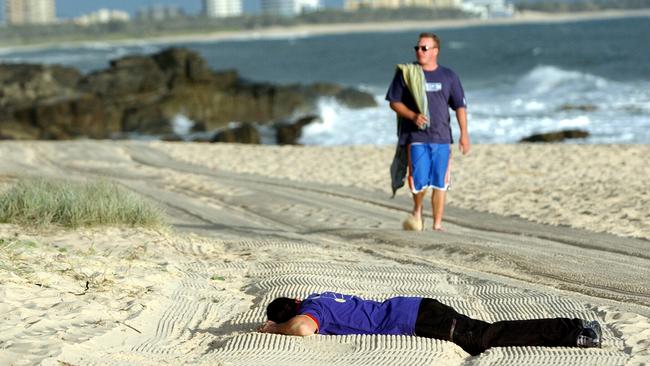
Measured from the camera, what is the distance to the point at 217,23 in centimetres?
19412

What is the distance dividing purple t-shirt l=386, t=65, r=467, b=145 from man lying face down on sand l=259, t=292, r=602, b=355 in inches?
138

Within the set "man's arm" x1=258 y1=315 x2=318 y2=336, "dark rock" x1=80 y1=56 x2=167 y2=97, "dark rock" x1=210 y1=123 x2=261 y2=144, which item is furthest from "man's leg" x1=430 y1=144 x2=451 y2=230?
"dark rock" x1=80 y1=56 x2=167 y2=97

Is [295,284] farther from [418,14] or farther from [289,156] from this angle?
[418,14]

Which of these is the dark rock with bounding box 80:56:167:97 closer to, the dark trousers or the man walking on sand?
the man walking on sand

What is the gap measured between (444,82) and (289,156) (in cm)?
992

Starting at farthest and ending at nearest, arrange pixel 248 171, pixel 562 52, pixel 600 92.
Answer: pixel 562 52
pixel 600 92
pixel 248 171

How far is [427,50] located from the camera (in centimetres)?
894

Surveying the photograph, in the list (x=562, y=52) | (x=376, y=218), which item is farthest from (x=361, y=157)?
(x=562, y=52)

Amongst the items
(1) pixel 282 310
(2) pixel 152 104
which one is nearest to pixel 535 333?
(1) pixel 282 310

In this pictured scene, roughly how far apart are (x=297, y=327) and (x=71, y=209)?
386 cm

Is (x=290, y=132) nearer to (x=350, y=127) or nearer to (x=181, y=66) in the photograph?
(x=350, y=127)

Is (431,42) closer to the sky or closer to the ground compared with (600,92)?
closer to the sky

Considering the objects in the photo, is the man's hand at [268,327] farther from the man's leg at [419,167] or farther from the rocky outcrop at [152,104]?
the rocky outcrop at [152,104]

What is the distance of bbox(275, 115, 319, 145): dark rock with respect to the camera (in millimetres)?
Result: 27164
